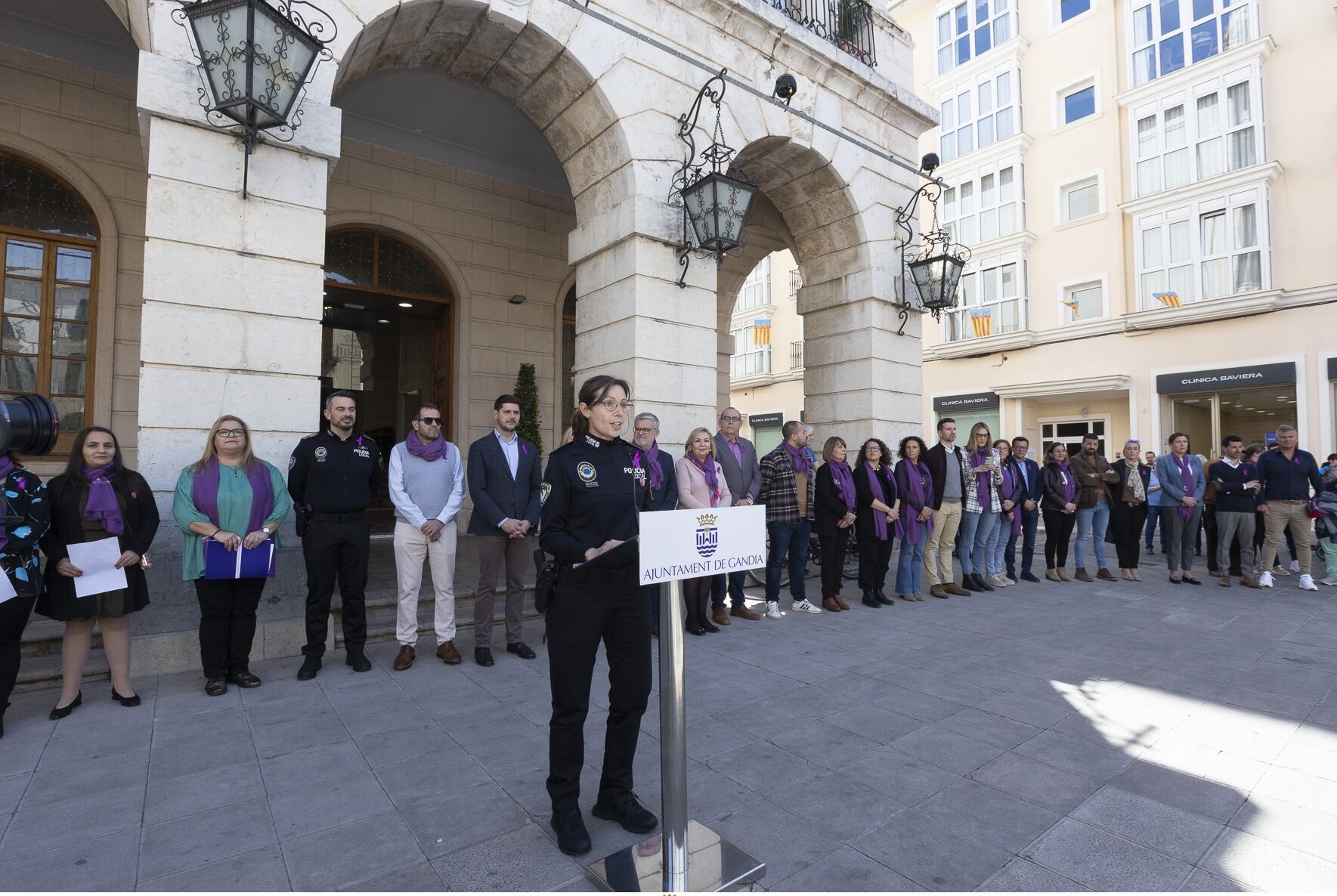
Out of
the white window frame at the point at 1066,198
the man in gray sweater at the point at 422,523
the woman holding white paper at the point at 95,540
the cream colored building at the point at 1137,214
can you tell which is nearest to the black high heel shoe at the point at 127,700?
the woman holding white paper at the point at 95,540

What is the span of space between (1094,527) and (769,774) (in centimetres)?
769

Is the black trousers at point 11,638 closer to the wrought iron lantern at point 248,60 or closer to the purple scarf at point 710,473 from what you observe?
the wrought iron lantern at point 248,60

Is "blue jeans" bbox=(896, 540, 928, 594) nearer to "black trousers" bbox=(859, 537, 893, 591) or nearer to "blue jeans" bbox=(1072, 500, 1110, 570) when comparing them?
"black trousers" bbox=(859, 537, 893, 591)

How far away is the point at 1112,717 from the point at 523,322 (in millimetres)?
8846

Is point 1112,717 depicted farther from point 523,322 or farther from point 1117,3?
point 1117,3

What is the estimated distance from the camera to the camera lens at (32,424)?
2.97 metres

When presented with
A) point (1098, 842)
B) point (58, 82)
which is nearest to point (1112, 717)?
point (1098, 842)

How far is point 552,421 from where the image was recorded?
412 inches

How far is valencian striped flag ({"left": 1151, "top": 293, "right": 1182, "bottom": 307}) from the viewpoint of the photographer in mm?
16891

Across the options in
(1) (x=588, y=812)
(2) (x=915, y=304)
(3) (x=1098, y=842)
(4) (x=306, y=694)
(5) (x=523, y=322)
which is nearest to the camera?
(3) (x=1098, y=842)

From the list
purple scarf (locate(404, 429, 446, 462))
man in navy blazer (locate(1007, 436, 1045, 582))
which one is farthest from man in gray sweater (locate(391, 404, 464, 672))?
man in navy blazer (locate(1007, 436, 1045, 582))

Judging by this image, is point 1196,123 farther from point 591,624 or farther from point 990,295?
point 591,624

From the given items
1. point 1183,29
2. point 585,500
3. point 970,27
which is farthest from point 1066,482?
point 970,27

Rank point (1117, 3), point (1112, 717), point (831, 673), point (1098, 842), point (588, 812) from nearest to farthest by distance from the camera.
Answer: point (1098, 842) < point (588, 812) < point (1112, 717) < point (831, 673) < point (1117, 3)
